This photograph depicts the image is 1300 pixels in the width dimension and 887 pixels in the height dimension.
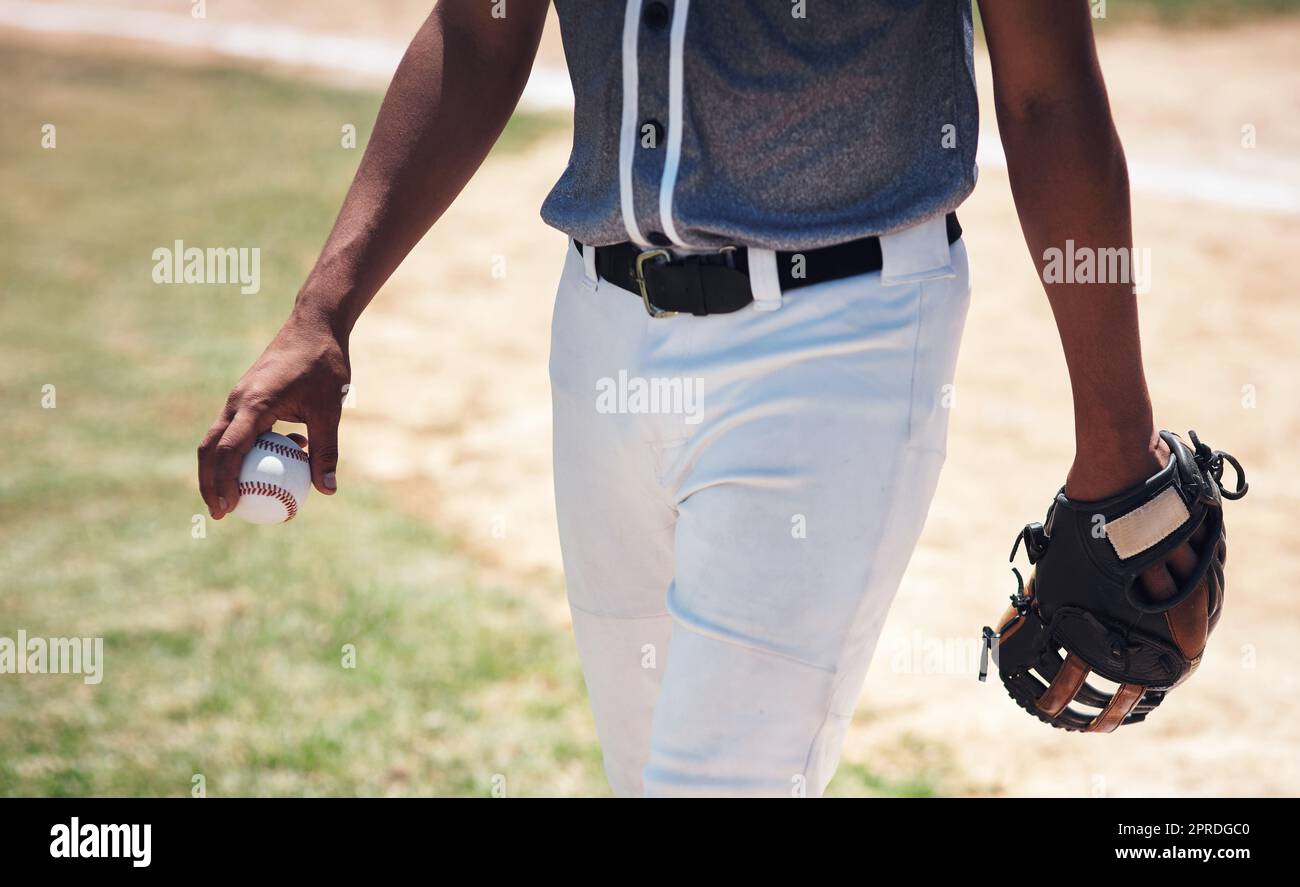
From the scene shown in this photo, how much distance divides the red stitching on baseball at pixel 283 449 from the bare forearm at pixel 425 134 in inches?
8.4

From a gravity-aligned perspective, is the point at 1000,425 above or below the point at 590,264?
below

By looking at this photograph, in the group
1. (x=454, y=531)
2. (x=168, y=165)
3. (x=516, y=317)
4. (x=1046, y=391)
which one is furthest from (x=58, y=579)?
(x=168, y=165)

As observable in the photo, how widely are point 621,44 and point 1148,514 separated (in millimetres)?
941

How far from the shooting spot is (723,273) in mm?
1750

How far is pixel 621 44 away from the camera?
182 centimetres

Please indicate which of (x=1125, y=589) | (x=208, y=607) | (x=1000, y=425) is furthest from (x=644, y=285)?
(x=1000, y=425)

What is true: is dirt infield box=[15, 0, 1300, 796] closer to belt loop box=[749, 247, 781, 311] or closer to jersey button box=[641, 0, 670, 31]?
belt loop box=[749, 247, 781, 311]

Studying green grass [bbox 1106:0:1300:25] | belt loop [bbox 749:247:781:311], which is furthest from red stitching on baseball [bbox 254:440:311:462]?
green grass [bbox 1106:0:1300:25]

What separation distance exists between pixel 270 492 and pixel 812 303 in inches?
33.6

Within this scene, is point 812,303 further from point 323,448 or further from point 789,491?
point 323,448

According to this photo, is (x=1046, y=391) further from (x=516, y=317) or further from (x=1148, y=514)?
(x=1148, y=514)

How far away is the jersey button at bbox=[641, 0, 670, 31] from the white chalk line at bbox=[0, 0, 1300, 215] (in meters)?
7.86

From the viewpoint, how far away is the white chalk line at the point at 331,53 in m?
8.93

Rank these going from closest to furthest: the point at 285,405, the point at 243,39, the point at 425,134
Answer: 1. the point at 285,405
2. the point at 425,134
3. the point at 243,39
